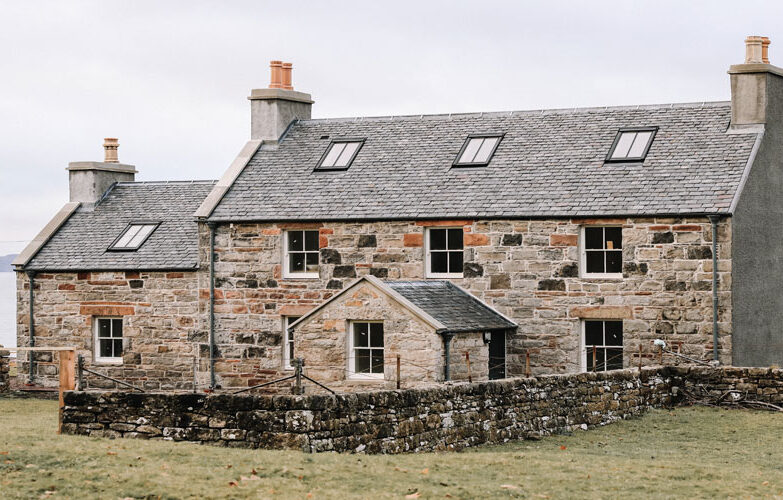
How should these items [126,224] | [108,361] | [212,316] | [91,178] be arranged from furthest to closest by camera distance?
[91,178] → [126,224] → [108,361] → [212,316]

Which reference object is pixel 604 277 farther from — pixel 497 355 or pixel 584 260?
pixel 497 355

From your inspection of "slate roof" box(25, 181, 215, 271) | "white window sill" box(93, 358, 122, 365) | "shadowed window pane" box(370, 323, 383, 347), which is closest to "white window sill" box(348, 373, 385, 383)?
"shadowed window pane" box(370, 323, 383, 347)

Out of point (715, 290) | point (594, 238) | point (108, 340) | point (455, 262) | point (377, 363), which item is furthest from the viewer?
point (108, 340)

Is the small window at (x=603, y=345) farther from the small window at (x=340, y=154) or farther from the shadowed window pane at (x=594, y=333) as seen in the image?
the small window at (x=340, y=154)

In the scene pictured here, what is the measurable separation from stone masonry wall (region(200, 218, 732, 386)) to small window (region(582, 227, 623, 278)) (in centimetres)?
25

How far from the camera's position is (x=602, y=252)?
25.3 meters

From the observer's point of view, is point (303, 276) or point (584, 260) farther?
point (303, 276)

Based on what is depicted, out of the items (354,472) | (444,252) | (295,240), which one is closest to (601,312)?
(444,252)

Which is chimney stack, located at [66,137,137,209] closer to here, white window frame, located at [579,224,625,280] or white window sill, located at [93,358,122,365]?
white window sill, located at [93,358,122,365]

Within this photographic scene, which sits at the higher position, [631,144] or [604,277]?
[631,144]

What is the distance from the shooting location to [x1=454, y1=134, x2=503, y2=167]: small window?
28.0 metres

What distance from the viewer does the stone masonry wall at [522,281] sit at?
24344mm

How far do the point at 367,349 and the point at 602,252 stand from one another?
562cm

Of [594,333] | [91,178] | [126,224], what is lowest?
[594,333]
